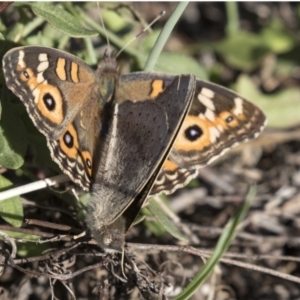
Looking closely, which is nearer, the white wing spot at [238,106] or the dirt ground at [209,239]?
the dirt ground at [209,239]

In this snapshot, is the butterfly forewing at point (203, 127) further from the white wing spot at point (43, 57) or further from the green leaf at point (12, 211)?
the green leaf at point (12, 211)

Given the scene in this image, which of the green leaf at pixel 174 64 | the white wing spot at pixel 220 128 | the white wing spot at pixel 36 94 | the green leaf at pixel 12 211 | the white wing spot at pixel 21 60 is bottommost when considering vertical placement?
the green leaf at pixel 12 211

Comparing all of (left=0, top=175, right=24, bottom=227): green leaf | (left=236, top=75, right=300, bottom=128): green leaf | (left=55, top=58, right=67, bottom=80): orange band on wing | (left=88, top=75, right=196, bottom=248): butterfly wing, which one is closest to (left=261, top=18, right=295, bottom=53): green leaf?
(left=236, top=75, right=300, bottom=128): green leaf

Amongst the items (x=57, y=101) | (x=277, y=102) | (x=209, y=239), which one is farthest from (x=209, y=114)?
(x=277, y=102)

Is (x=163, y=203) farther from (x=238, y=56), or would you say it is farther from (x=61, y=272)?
(x=238, y=56)

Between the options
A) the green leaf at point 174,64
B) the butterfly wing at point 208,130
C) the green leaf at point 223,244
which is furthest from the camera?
the green leaf at point 174,64

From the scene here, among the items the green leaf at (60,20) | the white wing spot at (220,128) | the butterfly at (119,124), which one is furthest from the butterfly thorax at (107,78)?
the white wing spot at (220,128)
